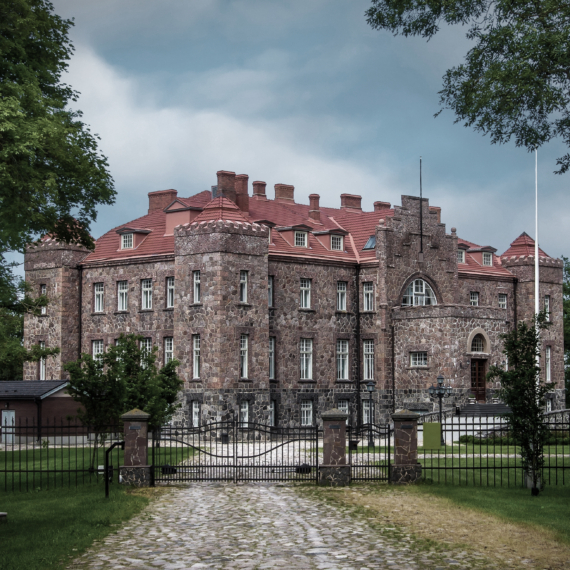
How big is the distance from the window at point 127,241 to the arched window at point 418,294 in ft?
50.7

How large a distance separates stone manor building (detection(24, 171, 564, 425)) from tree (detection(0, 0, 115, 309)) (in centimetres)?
1562

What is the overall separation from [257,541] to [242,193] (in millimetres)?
38549

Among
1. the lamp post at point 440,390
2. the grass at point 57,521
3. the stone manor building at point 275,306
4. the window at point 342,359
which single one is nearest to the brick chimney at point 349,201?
the stone manor building at point 275,306

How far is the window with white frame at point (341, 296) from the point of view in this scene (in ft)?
177

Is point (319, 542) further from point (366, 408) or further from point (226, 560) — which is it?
point (366, 408)

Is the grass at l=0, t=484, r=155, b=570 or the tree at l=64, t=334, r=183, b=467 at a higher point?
the tree at l=64, t=334, r=183, b=467

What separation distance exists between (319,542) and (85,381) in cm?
1513

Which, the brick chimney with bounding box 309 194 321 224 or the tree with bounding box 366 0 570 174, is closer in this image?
the tree with bounding box 366 0 570 174

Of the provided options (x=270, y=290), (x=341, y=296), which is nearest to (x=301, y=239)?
(x=341, y=296)

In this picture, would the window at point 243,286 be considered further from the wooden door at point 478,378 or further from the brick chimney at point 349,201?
the brick chimney at point 349,201

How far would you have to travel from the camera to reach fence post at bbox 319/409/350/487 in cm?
2466

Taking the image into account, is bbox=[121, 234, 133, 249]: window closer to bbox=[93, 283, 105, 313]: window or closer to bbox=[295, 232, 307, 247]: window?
bbox=[93, 283, 105, 313]: window

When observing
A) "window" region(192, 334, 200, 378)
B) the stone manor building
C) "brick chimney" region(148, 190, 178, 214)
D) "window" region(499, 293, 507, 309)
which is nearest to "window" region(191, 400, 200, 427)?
the stone manor building

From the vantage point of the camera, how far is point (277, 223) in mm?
54562
